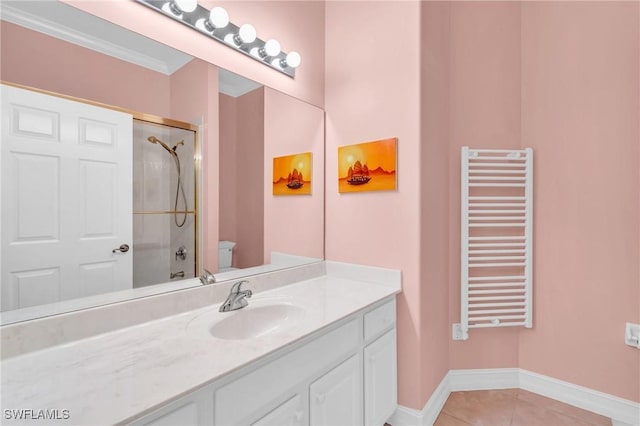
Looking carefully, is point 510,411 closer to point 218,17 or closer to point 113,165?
point 113,165

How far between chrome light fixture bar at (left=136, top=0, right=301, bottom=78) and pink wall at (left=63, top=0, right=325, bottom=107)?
3cm

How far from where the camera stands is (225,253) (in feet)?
5.00

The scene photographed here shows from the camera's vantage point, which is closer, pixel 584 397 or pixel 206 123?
pixel 206 123

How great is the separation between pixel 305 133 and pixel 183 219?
1.00 metres

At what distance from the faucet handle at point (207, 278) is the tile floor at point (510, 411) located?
1.53 metres

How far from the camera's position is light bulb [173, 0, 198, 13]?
4.14 feet

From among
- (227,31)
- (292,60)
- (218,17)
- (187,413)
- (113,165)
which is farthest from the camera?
(292,60)

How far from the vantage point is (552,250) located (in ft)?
6.46

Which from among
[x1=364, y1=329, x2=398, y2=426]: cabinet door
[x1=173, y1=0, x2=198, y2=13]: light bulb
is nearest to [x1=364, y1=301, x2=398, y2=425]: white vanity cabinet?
[x1=364, y1=329, x2=398, y2=426]: cabinet door

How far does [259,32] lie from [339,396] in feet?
6.20

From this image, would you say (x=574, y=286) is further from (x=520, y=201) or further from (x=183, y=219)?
(x=183, y=219)

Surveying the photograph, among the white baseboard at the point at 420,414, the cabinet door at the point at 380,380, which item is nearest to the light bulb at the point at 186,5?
the cabinet door at the point at 380,380

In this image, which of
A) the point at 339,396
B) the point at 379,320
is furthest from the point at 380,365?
the point at 339,396

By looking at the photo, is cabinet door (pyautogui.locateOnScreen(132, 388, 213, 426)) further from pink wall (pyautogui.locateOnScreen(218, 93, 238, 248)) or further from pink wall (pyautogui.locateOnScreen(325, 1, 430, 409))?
pink wall (pyautogui.locateOnScreen(325, 1, 430, 409))
